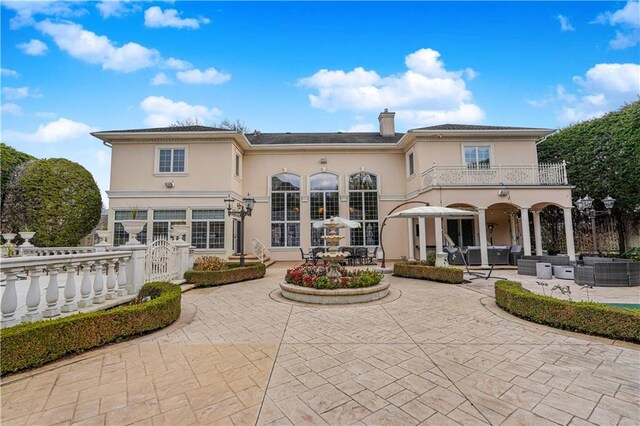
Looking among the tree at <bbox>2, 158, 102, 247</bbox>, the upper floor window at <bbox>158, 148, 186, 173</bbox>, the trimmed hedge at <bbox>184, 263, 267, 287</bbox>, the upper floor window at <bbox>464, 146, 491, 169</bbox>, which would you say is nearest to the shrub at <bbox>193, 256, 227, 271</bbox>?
the trimmed hedge at <bbox>184, 263, 267, 287</bbox>

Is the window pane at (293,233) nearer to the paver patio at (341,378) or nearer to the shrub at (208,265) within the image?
the shrub at (208,265)

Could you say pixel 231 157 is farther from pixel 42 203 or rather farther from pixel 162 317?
pixel 162 317

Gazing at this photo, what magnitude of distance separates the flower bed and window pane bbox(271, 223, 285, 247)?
26.2ft

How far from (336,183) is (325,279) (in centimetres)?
947

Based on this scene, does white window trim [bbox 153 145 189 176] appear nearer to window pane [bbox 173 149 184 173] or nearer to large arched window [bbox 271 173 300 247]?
window pane [bbox 173 149 184 173]

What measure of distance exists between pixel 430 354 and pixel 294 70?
1241cm

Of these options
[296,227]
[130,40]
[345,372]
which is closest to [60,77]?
[130,40]

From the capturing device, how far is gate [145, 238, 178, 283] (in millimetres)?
7064

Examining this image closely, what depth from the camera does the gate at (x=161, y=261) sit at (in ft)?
23.2

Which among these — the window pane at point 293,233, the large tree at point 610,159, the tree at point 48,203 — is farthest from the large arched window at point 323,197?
the large tree at point 610,159

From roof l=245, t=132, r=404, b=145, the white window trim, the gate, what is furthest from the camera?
roof l=245, t=132, r=404, b=145

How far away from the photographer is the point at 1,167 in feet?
42.0

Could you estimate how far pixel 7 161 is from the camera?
43.2 ft

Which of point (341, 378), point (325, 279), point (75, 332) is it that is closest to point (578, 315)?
point (341, 378)
